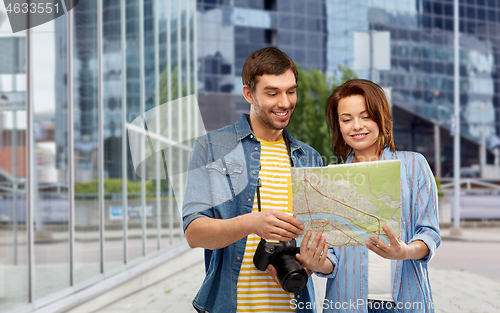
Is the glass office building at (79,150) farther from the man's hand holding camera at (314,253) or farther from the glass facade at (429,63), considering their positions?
the glass facade at (429,63)

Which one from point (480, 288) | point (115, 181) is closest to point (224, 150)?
point (115, 181)

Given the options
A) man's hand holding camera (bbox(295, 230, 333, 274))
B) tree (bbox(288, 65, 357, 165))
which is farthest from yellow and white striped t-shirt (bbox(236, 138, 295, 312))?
tree (bbox(288, 65, 357, 165))

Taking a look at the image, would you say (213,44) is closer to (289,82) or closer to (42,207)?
(42,207)

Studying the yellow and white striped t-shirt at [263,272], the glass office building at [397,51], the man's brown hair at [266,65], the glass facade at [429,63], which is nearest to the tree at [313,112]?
the glass office building at [397,51]

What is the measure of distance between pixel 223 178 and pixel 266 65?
466mm

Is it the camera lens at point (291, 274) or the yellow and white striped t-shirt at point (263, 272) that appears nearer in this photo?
the camera lens at point (291, 274)

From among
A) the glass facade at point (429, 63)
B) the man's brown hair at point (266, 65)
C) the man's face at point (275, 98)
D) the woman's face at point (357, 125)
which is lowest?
the woman's face at point (357, 125)

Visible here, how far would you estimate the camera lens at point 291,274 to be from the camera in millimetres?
1778

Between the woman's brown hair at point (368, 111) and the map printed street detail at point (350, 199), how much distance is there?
0.34m

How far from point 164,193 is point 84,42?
14.1 feet

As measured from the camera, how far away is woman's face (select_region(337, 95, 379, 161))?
6.20 ft

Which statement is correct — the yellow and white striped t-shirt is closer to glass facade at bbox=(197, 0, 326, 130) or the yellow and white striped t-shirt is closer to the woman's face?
the woman's face

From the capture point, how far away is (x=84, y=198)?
6.18 m

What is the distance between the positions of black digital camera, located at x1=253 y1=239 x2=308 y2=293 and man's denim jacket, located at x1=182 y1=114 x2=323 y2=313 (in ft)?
0.44
